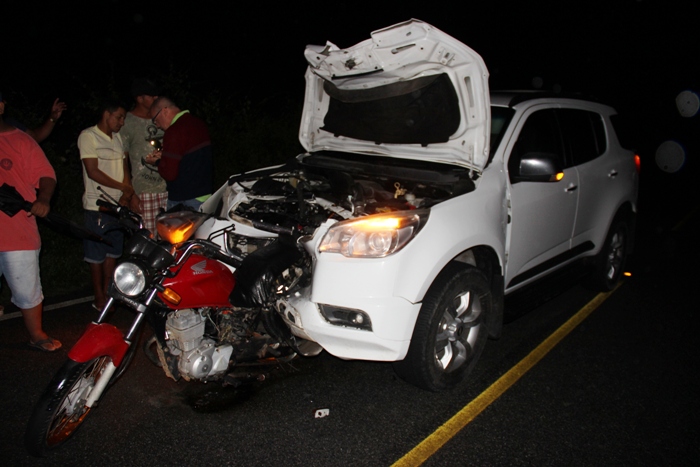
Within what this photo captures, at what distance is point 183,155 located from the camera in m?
5.12

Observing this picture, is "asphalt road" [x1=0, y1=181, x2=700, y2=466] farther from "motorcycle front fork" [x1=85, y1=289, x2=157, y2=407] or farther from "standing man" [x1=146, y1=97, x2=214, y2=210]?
"standing man" [x1=146, y1=97, x2=214, y2=210]

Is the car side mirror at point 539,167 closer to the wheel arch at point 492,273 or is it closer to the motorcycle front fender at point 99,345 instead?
the wheel arch at point 492,273

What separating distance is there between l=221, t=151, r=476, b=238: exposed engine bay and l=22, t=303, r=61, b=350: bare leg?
1.65 meters

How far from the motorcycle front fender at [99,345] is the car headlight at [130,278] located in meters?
0.27

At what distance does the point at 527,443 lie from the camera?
346 centimetres

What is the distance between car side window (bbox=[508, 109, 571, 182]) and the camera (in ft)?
15.1

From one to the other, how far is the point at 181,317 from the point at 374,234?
1.24 metres

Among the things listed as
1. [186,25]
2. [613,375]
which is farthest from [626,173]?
[186,25]

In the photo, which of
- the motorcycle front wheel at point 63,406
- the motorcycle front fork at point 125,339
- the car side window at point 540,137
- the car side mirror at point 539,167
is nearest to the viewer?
the motorcycle front wheel at point 63,406

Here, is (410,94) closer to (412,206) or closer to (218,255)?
(412,206)

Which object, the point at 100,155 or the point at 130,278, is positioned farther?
the point at 100,155

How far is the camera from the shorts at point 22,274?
166 inches

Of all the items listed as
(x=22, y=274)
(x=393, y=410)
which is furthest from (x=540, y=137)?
(x=22, y=274)

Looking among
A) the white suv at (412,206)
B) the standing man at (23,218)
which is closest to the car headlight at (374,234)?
the white suv at (412,206)
